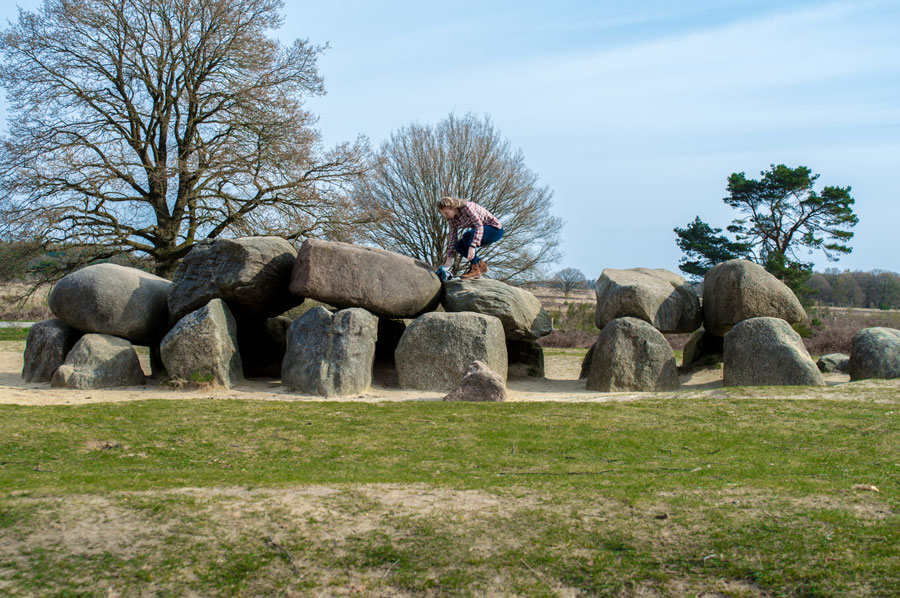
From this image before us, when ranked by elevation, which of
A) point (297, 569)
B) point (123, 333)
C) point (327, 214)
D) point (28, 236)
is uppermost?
point (327, 214)

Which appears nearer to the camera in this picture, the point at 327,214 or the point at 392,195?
→ the point at 327,214

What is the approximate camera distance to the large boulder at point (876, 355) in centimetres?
1087

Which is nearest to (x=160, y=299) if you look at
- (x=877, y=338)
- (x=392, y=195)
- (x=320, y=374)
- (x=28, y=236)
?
(x=320, y=374)

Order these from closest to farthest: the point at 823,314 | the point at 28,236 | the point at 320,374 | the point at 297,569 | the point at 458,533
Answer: the point at 297,569 < the point at 458,533 < the point at 320,374 < the point at 28,236 < the point at 823,314

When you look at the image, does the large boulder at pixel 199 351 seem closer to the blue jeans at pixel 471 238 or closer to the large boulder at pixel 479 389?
the large boulder at pixel 479 389

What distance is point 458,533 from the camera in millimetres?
3969

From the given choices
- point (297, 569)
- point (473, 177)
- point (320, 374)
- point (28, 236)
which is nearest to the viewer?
point (297, 569)

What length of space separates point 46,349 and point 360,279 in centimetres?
497

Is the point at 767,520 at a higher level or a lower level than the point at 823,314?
lower

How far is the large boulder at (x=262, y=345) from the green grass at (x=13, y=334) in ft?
28.6

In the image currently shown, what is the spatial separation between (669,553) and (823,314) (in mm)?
26281

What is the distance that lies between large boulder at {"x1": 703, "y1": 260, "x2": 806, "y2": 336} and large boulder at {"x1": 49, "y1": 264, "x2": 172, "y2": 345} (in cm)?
940

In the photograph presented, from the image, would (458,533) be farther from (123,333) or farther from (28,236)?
(28,236)

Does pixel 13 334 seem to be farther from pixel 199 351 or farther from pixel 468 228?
pixel 468 228
